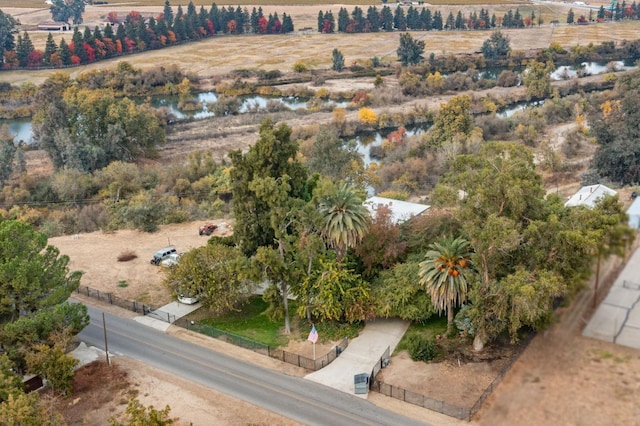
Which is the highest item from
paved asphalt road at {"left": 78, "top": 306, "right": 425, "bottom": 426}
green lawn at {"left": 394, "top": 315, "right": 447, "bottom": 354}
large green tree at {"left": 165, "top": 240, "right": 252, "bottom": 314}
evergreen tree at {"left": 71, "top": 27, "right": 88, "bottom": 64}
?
evergreen tree at {"left": 71, "top": 27, "right": 88, "bottom": 64}

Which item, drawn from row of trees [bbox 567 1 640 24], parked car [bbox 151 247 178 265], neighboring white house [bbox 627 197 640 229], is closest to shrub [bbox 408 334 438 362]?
Result: neighboring white house [bbox 627 197 640 229]

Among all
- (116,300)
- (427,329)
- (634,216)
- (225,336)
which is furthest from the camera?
(116,300)

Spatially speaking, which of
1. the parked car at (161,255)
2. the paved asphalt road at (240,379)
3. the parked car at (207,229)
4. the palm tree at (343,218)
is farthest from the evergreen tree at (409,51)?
the paved asphalt road at (240,379)

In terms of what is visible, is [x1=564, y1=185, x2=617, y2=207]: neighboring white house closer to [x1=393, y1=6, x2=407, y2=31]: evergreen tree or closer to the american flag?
the american flag

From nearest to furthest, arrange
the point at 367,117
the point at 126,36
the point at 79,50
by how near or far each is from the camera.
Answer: the point at 367,117 < the point at 79,50 < the point at 126,36

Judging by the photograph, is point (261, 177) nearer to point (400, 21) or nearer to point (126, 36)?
point (126, 36)

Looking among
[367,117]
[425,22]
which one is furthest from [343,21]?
[367,117]
